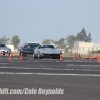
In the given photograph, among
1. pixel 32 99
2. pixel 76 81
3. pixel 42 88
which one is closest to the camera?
pixel 32 99

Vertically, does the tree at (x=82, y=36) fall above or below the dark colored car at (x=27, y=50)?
above

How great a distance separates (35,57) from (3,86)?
25632mm

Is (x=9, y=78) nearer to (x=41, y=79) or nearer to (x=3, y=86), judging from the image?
(x=41, y=79)

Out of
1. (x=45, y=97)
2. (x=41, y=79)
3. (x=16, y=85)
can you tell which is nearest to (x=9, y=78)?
(x=41, y=79)

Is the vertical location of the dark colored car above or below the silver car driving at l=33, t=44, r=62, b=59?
above

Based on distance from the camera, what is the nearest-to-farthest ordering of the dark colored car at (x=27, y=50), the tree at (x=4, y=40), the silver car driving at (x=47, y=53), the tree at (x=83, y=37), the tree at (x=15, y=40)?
the silver car driving at (x=47, y=53), the dark colored car at (x=27, y=50), the tree at (x=15, y=40), the tree at (x=4, y=40), the tree at (x=83, y=37)

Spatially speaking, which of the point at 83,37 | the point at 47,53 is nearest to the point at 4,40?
the point at 83,37

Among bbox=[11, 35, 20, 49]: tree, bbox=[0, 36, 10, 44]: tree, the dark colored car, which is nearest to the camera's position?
the dark colored car

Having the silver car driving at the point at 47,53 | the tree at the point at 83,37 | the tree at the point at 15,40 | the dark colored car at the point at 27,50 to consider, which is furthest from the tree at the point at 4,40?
the silver car driving at the point at 47,53

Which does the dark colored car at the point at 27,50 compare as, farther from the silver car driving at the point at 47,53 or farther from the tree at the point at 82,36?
the tree at the point at 82,36

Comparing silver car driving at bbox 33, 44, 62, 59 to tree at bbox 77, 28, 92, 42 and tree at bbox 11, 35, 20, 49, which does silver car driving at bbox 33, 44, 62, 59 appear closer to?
A: tree at bbox 11, 35, 20, 49

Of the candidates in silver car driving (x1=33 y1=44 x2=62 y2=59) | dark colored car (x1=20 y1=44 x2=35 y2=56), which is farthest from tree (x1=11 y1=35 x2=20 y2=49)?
silver car driving (x1=33 y1=44 x2=62 y2=59)

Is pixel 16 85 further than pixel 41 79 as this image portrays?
No

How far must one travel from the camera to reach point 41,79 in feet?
59.4
